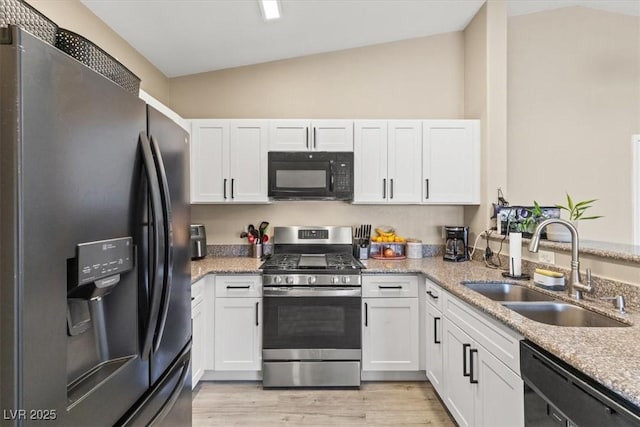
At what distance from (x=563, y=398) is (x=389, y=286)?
1.54 m

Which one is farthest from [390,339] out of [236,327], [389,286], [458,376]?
[236,327]

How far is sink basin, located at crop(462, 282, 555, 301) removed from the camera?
6.45 ft

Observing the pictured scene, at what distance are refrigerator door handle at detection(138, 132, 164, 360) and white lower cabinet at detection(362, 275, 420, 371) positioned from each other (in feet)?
6.08

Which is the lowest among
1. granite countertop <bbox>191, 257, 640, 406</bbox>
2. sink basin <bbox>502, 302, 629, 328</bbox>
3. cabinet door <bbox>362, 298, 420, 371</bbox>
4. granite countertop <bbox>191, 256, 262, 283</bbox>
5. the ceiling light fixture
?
cabinet door <bbox>362, 298, 420, 371</bbox>

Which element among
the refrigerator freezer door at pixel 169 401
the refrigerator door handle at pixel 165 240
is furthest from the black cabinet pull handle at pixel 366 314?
the refrigerator door handle at pixel 165 240

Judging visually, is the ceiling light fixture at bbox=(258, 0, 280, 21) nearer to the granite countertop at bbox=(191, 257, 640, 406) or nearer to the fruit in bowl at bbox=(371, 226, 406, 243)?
the fruit in bowl at bbox=(371, 226, 406, 243)

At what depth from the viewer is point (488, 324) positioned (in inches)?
61.3

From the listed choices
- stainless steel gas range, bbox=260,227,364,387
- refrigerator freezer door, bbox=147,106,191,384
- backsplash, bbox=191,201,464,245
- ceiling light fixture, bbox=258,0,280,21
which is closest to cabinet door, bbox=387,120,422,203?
backsplash, bbox=191,201,464,245

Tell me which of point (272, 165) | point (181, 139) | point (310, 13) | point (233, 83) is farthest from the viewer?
point (233, 83)

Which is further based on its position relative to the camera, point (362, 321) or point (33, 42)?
point (362, 321)

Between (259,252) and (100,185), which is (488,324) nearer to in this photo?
(100,185)

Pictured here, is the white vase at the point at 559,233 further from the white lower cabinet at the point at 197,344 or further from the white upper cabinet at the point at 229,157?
the white lower cabinet at the point at 197,344

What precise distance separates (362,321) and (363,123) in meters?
1.71

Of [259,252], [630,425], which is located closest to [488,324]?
[630,425]
